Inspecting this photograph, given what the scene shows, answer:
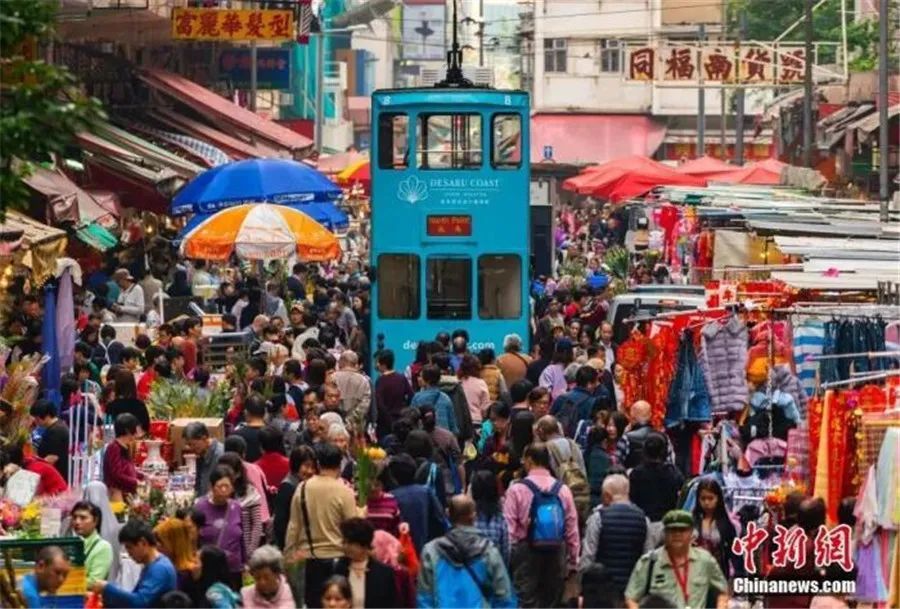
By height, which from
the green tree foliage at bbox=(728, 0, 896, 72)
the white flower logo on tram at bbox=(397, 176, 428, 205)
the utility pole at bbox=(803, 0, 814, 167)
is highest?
the green tree foliage at bbox=(728, 0, 896, 72)

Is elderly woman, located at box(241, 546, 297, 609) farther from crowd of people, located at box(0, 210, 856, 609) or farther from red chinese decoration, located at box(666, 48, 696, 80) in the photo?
red chinese decoration, located at box(666, 48, 696, 80)

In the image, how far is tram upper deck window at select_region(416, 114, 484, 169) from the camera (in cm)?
2948

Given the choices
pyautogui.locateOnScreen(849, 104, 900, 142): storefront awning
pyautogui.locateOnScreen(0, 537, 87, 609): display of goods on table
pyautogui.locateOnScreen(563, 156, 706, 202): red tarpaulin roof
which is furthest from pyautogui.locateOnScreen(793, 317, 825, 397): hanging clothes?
pyautogui.locateOnScreen(563, 156, 706, 202): red tarpaulin roof

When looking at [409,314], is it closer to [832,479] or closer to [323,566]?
[832,479]

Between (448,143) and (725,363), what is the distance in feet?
30.9

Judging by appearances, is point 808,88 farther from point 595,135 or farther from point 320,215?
point 595,135

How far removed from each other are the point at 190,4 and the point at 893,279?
27.8 meters

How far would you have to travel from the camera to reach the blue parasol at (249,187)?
3378 cm

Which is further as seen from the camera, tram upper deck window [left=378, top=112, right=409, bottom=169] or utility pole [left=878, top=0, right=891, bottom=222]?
utility pole [left=878, top=0, right=891, bottom=222]

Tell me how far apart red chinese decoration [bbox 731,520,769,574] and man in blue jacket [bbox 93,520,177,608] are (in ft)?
11.7

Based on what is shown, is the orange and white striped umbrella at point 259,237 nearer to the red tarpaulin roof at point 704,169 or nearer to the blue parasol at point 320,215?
the blue parasol at point 320,215

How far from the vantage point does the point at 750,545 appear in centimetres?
1528

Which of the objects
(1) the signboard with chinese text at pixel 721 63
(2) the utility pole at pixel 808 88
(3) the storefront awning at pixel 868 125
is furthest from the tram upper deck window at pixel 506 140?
(1) the signboard with chinese text at pixel 721 63

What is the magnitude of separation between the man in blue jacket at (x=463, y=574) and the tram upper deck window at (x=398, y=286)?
16088mm
